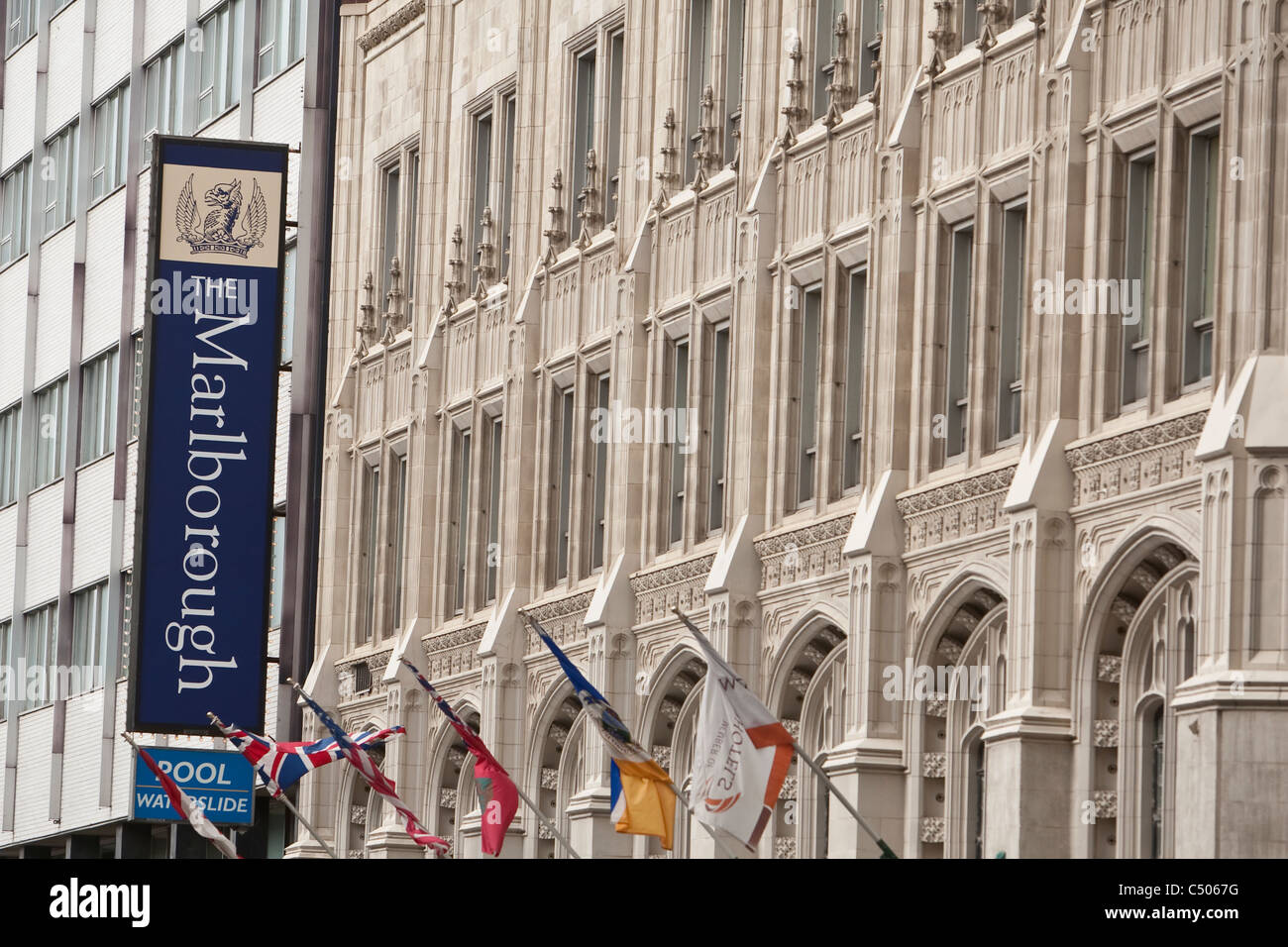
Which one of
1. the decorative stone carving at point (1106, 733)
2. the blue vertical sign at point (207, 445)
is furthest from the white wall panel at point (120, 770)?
the decorative stone carving at point (1106, 733)

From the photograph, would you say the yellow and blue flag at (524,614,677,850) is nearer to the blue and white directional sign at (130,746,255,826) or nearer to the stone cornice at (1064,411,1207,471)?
the stone cornice at (1064,411,1207,471)

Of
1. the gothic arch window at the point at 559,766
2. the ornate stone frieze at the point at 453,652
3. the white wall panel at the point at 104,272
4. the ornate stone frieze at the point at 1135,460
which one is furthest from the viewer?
the white wall panel at the point at 104,272

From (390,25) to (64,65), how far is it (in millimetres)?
19918

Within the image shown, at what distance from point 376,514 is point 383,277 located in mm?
4034

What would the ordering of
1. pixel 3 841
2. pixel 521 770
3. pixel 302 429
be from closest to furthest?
pixel 521 770, pixel 302 429, pixel 3 841

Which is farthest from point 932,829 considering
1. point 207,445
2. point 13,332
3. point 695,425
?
point 13,332

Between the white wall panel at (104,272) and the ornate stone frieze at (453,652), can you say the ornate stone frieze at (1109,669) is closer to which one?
the ornate stone frieze at (453,652)

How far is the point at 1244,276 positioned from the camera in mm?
24859

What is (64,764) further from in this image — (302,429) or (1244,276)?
(1244,276)

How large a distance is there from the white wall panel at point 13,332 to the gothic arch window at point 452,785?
26.9m

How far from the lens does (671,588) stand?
Answer: 3653cm

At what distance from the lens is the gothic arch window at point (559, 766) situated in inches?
1572
